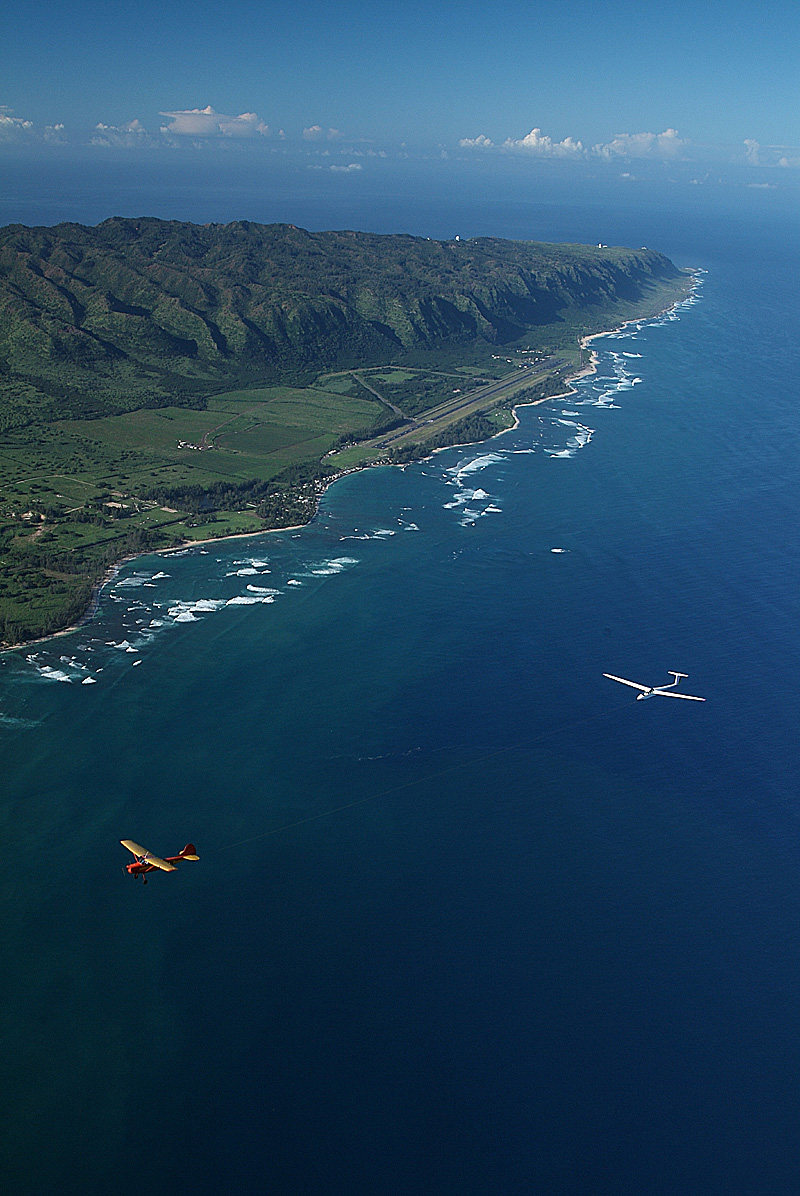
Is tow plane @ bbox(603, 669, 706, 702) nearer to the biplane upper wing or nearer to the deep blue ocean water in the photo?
the deep blue ocean water

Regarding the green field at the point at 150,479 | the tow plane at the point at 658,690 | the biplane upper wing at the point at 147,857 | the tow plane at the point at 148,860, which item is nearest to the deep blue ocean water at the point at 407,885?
the tow plane at the point at 658,690

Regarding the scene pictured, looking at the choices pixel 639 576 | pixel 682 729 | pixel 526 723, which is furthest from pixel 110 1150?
pixel 639 576

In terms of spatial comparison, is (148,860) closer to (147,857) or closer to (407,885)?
(147,857)

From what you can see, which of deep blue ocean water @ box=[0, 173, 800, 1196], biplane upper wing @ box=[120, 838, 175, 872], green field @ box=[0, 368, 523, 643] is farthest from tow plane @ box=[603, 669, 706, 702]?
green field @ box=[0, 368, 523, 643]

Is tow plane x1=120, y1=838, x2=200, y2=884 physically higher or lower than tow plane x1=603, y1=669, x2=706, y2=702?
lower

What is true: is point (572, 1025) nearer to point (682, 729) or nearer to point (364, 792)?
point (364, 792)

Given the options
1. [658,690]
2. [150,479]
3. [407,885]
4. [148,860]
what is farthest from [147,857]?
[150,479]
